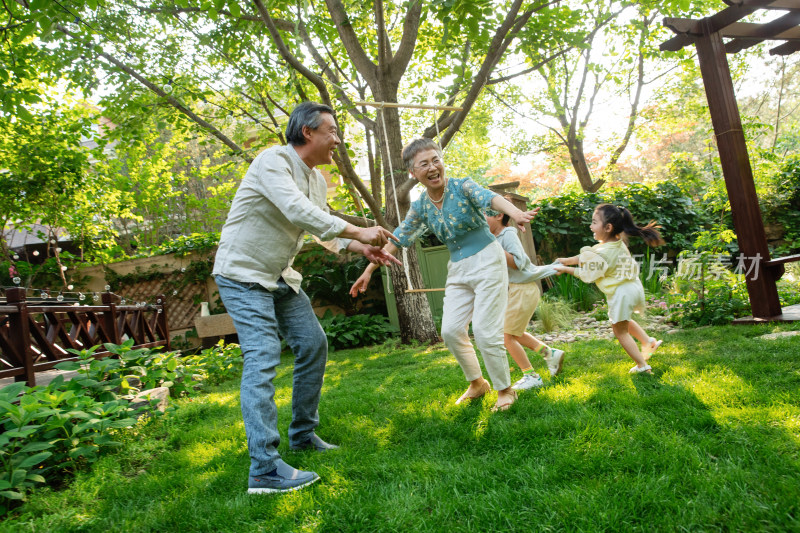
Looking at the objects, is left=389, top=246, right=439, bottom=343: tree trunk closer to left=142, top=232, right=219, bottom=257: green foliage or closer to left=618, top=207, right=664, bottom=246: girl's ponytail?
left=618, top=207, right=664, bottom=246: girl's ponytail

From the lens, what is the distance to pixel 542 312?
7.56 meters

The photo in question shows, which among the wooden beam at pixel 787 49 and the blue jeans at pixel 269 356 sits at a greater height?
the wooden beam at pixel 787 49

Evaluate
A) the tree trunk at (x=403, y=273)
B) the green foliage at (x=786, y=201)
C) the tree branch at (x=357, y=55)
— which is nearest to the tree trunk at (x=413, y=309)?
the tree trunk at (x=403, y=273)

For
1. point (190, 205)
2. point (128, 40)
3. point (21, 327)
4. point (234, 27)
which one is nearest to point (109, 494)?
point (21, 327)

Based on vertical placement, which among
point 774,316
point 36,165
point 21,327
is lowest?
point 774,316

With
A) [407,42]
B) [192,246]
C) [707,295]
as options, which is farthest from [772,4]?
[192,246]

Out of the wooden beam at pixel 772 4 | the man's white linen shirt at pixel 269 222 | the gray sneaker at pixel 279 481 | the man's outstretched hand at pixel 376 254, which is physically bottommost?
the gray sneaker at pixel 279 481

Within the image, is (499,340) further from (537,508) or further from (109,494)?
(109,494)

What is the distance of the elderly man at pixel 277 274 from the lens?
2.49 m

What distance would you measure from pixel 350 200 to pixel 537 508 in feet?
25.2

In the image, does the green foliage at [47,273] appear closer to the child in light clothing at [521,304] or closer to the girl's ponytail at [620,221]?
the child in light clothing at [521,304]

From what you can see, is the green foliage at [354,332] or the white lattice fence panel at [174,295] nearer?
the green foliage at [354,332]

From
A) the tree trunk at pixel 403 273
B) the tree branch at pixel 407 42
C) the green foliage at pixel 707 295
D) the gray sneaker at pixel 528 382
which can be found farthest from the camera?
the tree trunk at pixel 403 273

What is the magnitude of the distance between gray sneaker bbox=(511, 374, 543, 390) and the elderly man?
1.53 m
